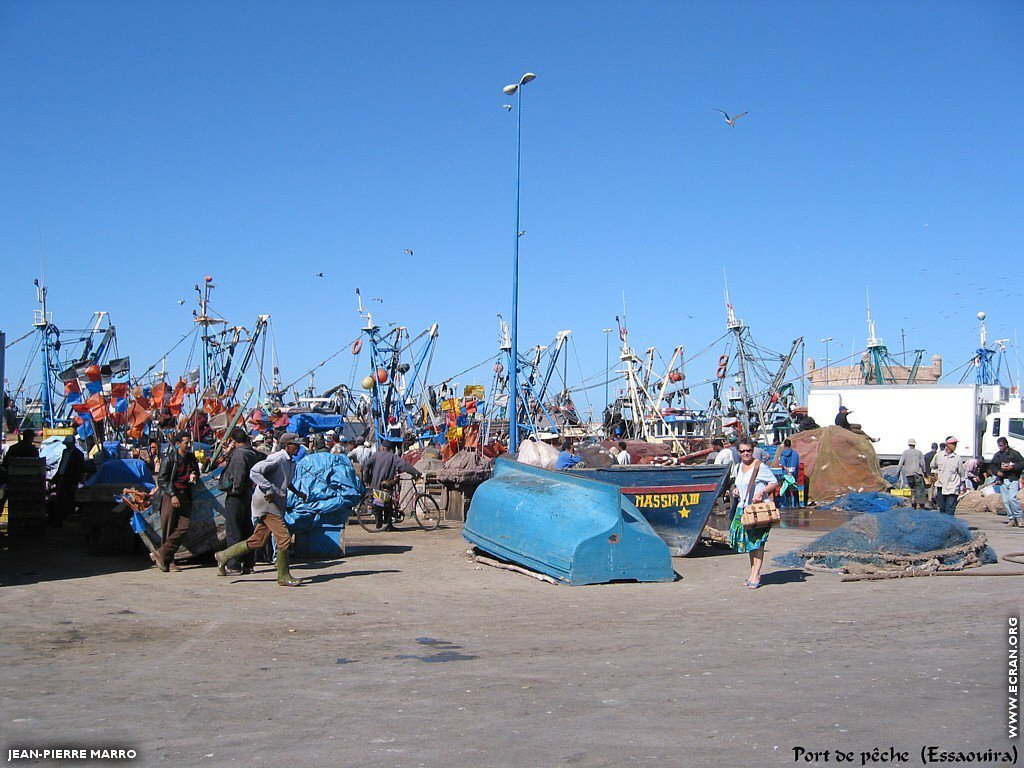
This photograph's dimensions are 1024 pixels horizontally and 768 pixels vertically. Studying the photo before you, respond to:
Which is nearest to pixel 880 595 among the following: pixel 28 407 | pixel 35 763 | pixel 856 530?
pixel 856 530

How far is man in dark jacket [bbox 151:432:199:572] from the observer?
1151 cm

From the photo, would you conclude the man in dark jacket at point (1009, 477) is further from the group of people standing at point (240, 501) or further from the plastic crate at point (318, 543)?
the group of people standing at point (240, 501)

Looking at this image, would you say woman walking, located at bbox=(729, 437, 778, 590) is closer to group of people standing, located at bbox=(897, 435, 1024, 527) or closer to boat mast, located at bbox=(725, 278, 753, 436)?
group of people standing, located at bbox=(897, 435, 1024, 527)

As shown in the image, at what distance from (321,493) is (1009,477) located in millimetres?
15268

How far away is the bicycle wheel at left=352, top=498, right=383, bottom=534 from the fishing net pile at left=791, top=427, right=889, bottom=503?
11.0 metres

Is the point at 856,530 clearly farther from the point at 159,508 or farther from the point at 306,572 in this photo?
the point at 159,508

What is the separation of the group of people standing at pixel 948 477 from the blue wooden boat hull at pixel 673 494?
5321 millimetres

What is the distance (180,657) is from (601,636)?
140 inches

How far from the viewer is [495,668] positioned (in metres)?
6.88

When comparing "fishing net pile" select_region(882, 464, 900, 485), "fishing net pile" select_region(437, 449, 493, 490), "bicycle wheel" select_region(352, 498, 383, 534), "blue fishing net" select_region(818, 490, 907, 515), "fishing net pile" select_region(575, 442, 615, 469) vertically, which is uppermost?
"fishing net pile" select_region(575, 442, 615, 469)

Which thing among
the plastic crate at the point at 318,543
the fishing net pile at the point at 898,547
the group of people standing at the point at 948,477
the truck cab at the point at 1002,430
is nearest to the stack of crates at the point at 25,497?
the plastic crate at the point at 318,543

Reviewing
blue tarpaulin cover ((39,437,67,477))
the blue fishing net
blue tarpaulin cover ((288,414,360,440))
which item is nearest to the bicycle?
blue tarpaulin cover ((288,414,360,440))

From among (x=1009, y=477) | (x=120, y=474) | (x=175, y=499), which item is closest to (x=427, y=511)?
(x=120, y=474)

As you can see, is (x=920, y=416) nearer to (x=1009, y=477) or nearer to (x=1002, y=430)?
(x=1002, y=430)
